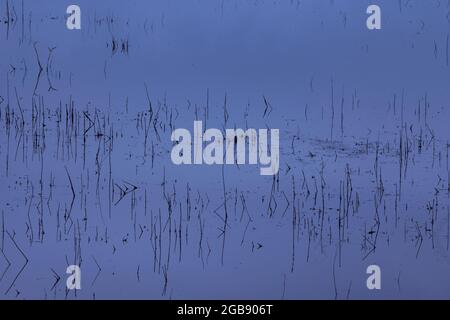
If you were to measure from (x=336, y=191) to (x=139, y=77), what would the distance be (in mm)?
1104

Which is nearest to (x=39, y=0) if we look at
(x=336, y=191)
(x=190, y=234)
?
(x=190, y=234)

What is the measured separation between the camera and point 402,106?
10.4 feet

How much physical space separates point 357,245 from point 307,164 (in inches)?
17.5

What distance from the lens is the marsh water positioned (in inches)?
114

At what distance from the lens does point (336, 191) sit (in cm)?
305

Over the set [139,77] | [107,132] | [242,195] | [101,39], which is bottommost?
[242,195]

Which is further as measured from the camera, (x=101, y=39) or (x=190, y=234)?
(x=101, y=39)

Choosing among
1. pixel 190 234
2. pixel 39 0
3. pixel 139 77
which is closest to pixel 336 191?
pixel 190 234

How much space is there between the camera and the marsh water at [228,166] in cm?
289

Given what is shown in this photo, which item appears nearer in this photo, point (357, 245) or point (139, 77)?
point (357, 245)

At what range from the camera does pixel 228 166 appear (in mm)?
3037

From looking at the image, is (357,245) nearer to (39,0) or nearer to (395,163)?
(395,163)

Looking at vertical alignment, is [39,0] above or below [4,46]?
above

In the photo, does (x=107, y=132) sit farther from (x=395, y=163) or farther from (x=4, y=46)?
(x=395, y=163)
